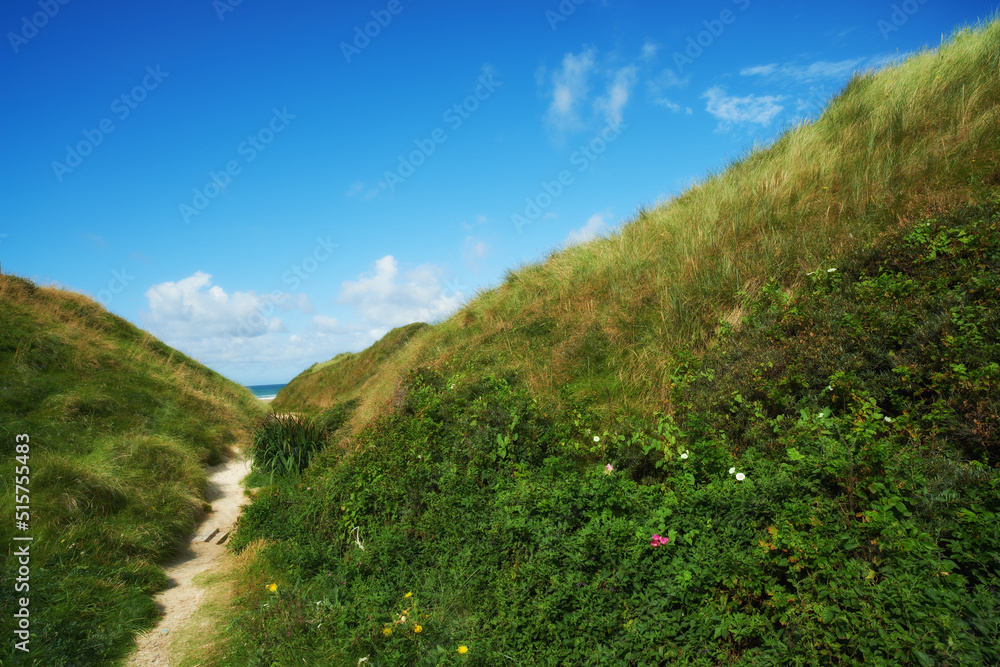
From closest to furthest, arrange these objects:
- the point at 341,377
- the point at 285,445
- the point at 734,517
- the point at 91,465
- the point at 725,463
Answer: the point at 734,517, the point at 725,463, the point at 91,465, the point at 285,445, the point at 341,377

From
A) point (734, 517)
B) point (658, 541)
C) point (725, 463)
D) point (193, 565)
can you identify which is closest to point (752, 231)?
point (725, 463)

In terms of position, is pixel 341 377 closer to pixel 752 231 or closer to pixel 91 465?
pixel 91 465

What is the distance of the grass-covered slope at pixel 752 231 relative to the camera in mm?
6379

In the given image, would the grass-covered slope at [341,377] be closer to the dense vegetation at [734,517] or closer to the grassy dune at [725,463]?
the grassy dune at [725,463]

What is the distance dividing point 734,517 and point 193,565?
23.8 ft

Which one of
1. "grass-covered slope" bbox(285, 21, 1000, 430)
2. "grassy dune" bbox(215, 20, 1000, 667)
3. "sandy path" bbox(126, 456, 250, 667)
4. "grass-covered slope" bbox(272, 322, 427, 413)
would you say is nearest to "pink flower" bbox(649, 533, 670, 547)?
"grassy dune" bbox(215, 20, 1000, 667)

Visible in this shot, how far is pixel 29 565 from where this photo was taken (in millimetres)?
5414

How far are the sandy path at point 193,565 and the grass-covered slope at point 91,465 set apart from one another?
0.18 metres

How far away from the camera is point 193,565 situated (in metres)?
7.09

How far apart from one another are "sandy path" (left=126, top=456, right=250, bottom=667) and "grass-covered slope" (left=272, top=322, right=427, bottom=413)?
10.5m

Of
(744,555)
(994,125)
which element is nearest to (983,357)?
(744,555)

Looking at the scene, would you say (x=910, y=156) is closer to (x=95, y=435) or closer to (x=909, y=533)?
(x=909, y=533)

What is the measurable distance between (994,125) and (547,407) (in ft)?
22.8

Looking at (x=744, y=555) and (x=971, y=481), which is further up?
(x=971, y=481)
